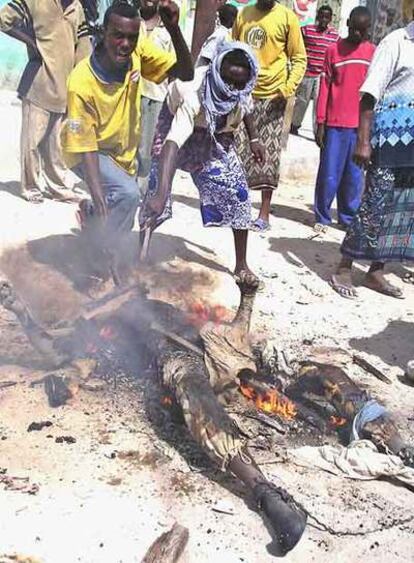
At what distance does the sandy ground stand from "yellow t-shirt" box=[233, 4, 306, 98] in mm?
2080

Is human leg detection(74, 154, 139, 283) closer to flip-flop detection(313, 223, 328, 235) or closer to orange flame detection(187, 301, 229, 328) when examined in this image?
orange flame detection(187, 301, 229, 328)

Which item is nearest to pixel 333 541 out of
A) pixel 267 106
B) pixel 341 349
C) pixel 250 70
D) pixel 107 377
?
pixel 107 377

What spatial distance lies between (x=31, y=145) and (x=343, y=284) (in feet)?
11.3

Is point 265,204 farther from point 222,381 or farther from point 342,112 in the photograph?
point 222,381

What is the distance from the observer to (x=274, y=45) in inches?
271

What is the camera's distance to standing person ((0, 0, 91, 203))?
22.2 ft

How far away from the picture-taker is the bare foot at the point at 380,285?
19.8ft

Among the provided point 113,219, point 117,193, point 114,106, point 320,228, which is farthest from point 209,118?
point 320,228

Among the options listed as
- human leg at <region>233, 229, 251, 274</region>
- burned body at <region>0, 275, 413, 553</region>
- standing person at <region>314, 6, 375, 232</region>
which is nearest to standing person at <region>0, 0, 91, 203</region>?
human leg at <region>233, 229, 251, 274</region>

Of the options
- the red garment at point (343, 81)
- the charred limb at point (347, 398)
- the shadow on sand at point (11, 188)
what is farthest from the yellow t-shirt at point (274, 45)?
the charred limb at point (347, 398)

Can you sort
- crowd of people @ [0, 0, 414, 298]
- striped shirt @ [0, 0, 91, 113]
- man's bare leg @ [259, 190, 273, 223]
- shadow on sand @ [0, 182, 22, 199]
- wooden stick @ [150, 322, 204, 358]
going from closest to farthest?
1. wooden stick @ [150, 322, 204, 358]
2. crowd of people @ [0, 0, 414, 298]
3. striped shirt @ [0, 0, 91, 113]
4. man's bare leg @ [259, 190, 273, 223]
5. shadow on sand @ [0, 182, 22, 199]

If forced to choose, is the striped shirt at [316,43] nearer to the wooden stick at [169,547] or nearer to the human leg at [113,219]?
the human leg at [113,219]

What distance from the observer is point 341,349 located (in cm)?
496

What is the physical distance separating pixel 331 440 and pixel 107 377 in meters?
1.33
